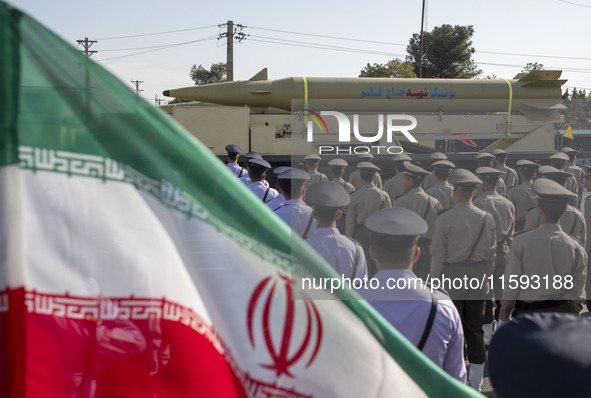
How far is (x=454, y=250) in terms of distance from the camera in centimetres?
529

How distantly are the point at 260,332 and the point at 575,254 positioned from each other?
3579 millimetres

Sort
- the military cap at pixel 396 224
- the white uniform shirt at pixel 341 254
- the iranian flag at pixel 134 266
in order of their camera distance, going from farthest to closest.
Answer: the white uniform shirt at pixel 341 254 < the military cap at pixel 396 224 < the iranian flag at pixel 134 266

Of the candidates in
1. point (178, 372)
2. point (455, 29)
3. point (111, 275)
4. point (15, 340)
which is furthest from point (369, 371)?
point (455, 29)

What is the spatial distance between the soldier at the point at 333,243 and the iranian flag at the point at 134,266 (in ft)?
8.20

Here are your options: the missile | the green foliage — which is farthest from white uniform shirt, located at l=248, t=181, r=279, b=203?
the green foliage

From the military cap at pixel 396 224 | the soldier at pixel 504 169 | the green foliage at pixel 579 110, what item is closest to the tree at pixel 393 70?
the green foliage at pixel 579 110

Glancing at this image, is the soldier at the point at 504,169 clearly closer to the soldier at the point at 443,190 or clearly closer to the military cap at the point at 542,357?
the soldier at the point at 443,190

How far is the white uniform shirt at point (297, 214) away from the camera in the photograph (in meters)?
5.29

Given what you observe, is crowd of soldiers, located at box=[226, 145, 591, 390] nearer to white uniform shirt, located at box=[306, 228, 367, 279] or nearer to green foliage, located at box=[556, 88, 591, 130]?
white uniform shirt, located at box=[306, 228, 367, 279]

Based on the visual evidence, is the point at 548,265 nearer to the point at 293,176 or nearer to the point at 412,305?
the point at 412,305

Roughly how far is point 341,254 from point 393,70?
32.0m

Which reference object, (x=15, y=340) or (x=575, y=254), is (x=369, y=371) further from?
(x=575, y=254)

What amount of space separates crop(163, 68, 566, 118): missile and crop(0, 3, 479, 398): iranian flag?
12.5 metres

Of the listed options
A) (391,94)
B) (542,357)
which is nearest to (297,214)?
(542,357)
